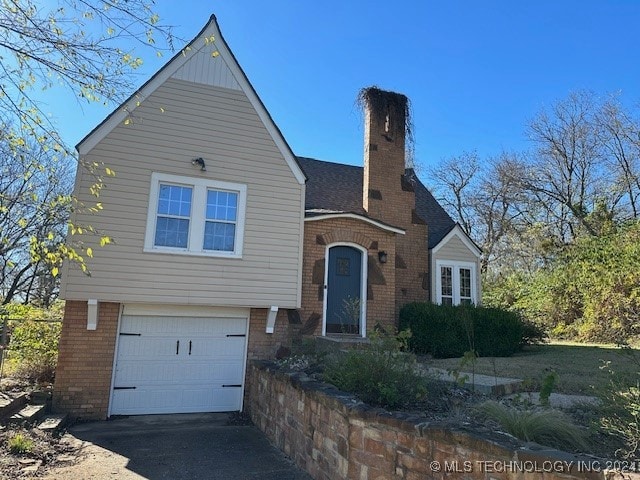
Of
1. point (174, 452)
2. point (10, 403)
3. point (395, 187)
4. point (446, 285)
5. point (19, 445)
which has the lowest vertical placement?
point (174, 452)

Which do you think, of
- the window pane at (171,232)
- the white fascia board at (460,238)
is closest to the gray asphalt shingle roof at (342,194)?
the white fascia board at (460,238)

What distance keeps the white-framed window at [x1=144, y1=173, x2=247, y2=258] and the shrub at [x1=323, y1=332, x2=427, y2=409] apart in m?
4.32

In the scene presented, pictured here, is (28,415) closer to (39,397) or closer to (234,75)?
(39,397)

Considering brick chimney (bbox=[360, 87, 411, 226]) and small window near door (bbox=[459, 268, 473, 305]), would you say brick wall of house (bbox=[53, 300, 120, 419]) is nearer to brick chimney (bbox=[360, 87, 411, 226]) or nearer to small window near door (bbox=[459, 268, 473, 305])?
brick chimney (bbox=[360, 87, 411, 226])

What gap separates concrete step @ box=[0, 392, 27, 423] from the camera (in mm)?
6557

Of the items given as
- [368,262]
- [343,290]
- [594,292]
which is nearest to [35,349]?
[343,290]

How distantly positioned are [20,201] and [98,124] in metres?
4.19

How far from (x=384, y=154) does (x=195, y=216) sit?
20.1 ft

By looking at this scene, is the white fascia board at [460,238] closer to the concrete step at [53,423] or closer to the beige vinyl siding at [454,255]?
the beige vinyl siding at [454,255]

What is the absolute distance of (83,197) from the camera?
808 centimetres

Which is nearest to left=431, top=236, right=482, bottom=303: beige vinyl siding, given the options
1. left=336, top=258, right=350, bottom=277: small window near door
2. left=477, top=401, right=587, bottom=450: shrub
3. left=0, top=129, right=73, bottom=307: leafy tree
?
left=336, top=258, right=350, bottom=277: small window near door

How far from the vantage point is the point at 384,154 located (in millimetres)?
12297

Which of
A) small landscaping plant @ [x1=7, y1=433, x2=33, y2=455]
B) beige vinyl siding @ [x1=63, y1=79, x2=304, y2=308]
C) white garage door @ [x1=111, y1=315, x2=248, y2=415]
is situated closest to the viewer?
small landscaping plant @ [x1=7, y1=433, x2=33, y2=455]

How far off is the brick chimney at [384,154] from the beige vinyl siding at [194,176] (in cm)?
322
